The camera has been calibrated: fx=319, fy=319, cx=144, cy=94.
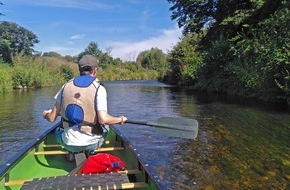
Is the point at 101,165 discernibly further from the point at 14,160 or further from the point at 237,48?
the point at 237,48

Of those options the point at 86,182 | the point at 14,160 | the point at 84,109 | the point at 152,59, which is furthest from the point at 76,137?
the point at 152,59

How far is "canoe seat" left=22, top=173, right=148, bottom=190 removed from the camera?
10.8 ft

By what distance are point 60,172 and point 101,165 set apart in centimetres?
129

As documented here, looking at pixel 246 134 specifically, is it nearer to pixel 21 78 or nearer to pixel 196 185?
pixel 196 185

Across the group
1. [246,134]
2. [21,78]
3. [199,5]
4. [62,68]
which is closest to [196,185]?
[246,134]

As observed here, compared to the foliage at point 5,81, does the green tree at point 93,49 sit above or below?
above

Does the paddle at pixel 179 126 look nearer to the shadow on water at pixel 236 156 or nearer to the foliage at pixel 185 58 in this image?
the shadow on water at pixel 236 156

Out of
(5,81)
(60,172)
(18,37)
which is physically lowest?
(60,172)

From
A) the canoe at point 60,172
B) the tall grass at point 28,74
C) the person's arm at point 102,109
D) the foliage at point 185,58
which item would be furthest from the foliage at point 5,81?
the person's arm at point 102,109

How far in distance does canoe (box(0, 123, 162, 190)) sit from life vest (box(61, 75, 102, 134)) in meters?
0.60

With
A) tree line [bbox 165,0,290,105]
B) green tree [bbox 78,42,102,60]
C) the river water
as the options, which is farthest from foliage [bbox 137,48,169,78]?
the river water

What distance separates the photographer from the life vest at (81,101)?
3.66 meters

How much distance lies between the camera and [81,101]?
12.1 feet

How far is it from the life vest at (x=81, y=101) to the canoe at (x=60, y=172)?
599 mm
